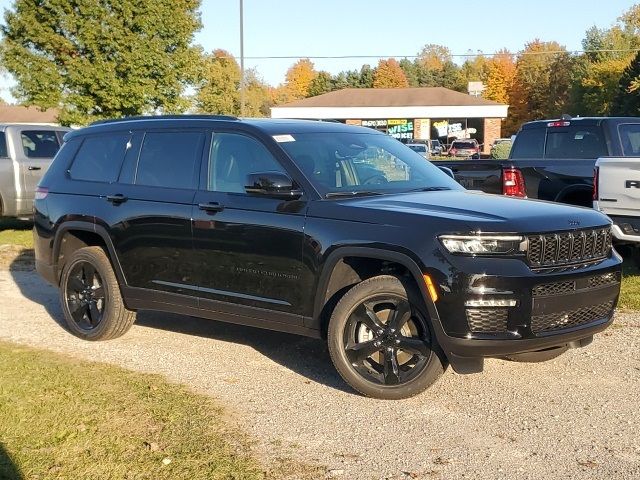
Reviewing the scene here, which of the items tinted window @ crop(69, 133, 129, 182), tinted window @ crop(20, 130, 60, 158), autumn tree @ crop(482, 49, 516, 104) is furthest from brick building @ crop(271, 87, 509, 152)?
tinted window @ crop(69, 133, 129, 182)

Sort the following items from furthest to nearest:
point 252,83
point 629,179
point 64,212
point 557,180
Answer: point 252,83 < point 557,180 < point 629,179 < point 64,212

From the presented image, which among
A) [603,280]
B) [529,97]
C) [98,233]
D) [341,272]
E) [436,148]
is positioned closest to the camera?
[603,280]

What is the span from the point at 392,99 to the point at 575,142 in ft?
168

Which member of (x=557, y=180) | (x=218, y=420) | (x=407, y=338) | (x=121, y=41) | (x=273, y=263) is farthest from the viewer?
(x=121, y=41)

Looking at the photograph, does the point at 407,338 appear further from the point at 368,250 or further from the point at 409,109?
the point at 409,109

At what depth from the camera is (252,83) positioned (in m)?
94.7

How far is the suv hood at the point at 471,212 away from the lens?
486cm

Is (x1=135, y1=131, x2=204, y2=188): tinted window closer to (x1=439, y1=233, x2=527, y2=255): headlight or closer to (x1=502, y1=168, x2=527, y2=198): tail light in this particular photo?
(x1=439, y1=233, x2=527, y2=255): headlight

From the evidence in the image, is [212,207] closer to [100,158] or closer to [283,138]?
[283,138]

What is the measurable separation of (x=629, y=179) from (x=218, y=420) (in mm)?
5713

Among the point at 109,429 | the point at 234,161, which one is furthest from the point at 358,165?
the point at 109,429

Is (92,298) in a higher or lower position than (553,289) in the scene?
lower

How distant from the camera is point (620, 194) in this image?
340 inches

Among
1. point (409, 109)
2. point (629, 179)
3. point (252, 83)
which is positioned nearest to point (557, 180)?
point (629, 179)
